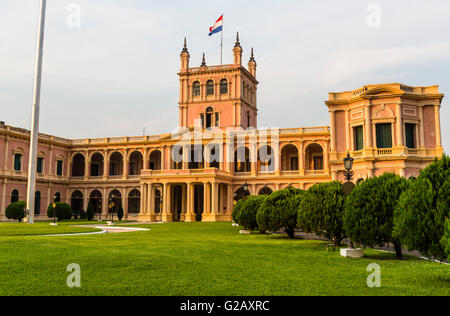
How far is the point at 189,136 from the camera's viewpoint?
55188 millimetres

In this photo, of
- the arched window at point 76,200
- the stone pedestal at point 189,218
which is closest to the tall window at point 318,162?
the stone pedestal at point 189,218

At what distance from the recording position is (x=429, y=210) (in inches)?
344

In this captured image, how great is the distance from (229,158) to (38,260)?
42182 mm

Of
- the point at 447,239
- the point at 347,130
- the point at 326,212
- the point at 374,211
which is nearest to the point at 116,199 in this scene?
the point at 347,130

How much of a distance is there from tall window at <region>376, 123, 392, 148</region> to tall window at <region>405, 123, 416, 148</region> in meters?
1.55

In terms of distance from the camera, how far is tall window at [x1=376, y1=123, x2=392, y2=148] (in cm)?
3700

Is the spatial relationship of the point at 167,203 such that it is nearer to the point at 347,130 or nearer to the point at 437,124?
the point at 347,130

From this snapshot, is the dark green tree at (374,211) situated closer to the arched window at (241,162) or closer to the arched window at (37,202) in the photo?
the arched window at (241,162)

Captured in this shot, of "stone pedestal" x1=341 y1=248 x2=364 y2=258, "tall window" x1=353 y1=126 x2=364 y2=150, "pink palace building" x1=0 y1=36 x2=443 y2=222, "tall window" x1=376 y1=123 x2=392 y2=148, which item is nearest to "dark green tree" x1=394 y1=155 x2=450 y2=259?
"stone pedestal" x1=341 y1=248 x2=364 y2=258

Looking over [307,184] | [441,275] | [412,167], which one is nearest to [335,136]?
[412,167]

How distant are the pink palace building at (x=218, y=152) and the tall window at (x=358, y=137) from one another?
0.31 ft

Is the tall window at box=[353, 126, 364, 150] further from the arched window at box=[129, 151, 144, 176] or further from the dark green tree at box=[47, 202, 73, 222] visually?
the arched window at box=[129, 151, 144, 176]

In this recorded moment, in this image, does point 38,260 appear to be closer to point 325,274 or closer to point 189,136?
point 325,274

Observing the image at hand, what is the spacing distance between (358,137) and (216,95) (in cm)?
2591
